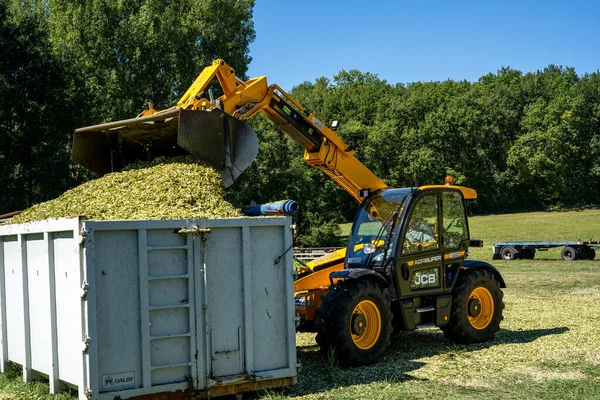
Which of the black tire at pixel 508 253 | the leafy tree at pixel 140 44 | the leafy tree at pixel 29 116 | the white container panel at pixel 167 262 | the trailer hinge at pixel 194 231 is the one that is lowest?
the black tire at pixel 508 253

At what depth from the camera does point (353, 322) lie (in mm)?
8719

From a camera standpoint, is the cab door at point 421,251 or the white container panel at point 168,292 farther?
the cab door at point 421,251

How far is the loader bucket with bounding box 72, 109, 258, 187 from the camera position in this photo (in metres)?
9.20

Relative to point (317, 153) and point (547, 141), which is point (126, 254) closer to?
point (317, 153)

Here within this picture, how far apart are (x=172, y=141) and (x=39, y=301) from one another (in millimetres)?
3344

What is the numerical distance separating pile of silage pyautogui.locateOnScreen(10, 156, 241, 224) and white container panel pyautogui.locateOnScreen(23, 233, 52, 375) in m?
0.47

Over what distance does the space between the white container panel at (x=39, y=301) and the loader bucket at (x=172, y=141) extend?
2409 mm

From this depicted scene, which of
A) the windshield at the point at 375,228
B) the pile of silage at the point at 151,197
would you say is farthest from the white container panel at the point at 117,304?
the windshield at the point at 375,228

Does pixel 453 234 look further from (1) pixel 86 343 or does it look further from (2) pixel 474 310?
(1) pixel 86 343

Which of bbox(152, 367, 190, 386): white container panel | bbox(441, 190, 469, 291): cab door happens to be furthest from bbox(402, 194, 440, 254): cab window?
bbox(152, 367, 190, 386): white container panel

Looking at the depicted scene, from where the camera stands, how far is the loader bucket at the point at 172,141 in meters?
9.20

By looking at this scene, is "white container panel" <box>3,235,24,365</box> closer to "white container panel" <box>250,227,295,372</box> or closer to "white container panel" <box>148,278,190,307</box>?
"white container panel" <box>148,278,190,307</box>

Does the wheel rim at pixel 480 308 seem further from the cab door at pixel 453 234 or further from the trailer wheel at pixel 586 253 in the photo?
the trailer wheel at pixel 586 253

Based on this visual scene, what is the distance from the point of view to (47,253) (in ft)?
22.8
